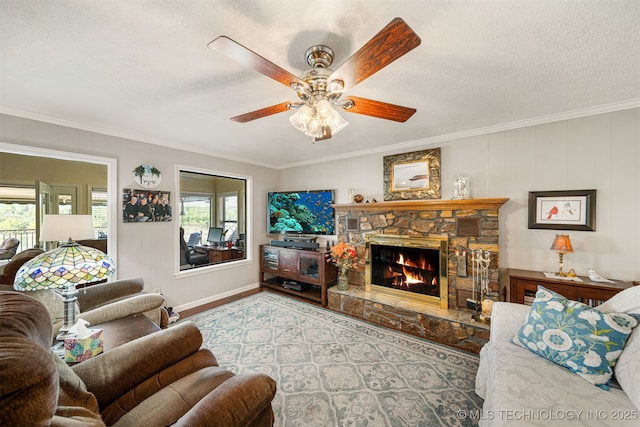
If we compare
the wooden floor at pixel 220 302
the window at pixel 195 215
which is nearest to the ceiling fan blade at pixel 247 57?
the wooden floor at pixel 220 302

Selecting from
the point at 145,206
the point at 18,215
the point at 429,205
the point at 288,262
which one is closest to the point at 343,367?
the point at 429,205

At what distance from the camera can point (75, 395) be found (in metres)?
0.93

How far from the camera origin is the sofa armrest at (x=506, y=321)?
171 centimetres

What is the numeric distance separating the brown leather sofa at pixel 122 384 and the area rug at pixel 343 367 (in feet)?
2.52

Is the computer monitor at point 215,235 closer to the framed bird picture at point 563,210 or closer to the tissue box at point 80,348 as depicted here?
the tissue box at point 80,348

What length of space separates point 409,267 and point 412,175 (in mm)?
1235

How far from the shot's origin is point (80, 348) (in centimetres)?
132

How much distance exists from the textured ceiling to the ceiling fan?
0.76ft

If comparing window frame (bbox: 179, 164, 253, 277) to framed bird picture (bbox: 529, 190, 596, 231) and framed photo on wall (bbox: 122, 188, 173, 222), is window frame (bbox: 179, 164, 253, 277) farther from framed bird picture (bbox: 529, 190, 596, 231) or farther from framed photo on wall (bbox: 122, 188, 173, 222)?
framed bird picture (bbox: 529, 190, 596, 231)

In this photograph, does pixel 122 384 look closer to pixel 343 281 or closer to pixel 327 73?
pixel 327 73

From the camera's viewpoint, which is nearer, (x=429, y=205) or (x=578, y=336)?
(x=578, y=336)

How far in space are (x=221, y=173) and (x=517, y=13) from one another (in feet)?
12.3

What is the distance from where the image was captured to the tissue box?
1.30m

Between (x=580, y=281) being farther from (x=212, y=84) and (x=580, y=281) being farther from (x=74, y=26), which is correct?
(x=74, y=26)
